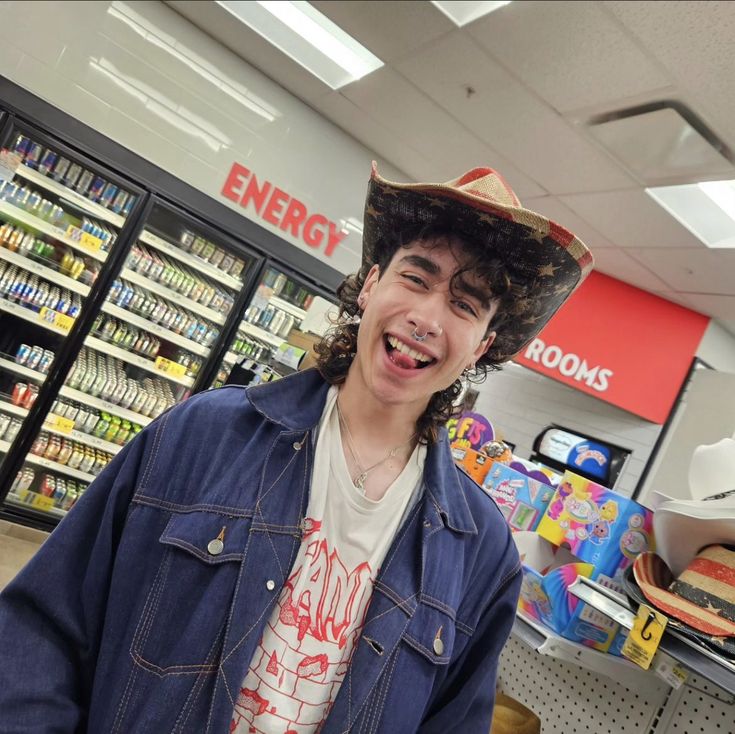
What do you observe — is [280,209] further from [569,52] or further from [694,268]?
[694,268]

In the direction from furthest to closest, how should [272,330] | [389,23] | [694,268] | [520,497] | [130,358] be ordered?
[272,330], [694,268], [130,358], [389,23], [520,497]

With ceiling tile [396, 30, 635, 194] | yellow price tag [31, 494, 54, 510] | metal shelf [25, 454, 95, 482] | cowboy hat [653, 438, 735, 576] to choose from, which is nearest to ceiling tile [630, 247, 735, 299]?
ceiling tile [396, 30, 635, 194]

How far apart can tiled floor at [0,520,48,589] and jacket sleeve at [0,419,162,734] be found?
10.1 feet

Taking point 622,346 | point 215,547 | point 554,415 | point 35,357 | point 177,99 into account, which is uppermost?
point 622,346

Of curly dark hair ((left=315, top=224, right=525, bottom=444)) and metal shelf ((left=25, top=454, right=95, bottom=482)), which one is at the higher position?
curly dark hair ((left=315, top=224, right=525, bottom=444))

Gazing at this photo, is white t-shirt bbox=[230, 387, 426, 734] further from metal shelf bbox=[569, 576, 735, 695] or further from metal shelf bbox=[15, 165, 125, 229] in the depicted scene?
metal shelf bbox=[15, 165, 125, 229]

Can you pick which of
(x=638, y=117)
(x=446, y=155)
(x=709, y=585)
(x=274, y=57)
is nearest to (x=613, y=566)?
(x=709, y=585)

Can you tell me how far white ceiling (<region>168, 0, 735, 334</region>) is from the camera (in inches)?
102

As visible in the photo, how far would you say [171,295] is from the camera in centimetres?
423

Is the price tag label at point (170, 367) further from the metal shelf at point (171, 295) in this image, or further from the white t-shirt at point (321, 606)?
the white t-shirt at point (321, 606)

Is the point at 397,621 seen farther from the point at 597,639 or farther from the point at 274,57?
the point at 274,57

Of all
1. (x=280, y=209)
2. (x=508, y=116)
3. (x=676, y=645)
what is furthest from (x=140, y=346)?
(x=676, y=645)

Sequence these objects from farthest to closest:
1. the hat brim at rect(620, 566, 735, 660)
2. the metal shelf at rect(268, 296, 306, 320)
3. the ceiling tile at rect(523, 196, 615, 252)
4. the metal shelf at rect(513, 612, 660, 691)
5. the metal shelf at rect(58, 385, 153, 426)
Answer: the metal shelf at rect(268, 296, 306, 320) < the ceiling tile at rect(523, 196, 615, 252) < the metal shelf at rect(58, 385, 153, 426) < the metal shelf at rect(513, 612, 660, 691) < the hat brim at rect(620, 566, 735, 660)

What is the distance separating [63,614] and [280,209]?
4.07 meters
